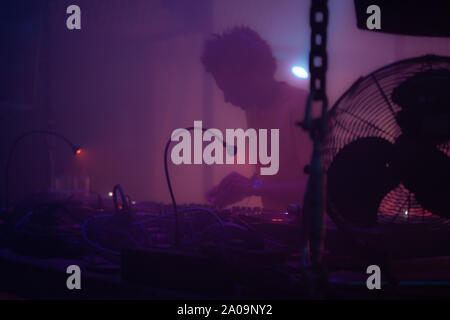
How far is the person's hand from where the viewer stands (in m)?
2.06

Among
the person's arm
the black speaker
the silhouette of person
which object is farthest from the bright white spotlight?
the black speaker

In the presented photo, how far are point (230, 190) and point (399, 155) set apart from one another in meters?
1.52

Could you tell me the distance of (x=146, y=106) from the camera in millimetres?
3775

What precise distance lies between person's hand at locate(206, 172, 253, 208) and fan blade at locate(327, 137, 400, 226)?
1.42m

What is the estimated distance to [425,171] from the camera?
0.61 metres

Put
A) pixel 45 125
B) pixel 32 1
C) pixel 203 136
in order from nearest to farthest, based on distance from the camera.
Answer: pixel 32 1
pixel 45 125
pixel 203 136

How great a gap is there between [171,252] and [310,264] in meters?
0.20

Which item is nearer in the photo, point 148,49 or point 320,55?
point 320,55

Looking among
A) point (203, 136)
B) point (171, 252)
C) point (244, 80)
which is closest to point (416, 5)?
point (171, 252)

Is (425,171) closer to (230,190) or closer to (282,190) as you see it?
(230,190)

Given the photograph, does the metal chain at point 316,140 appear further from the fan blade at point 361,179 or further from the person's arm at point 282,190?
the person's arm at point 282,190

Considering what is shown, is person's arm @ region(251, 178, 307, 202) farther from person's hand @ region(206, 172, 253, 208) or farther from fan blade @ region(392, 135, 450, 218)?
fan blade @ region(392, 135, 450, 218)
